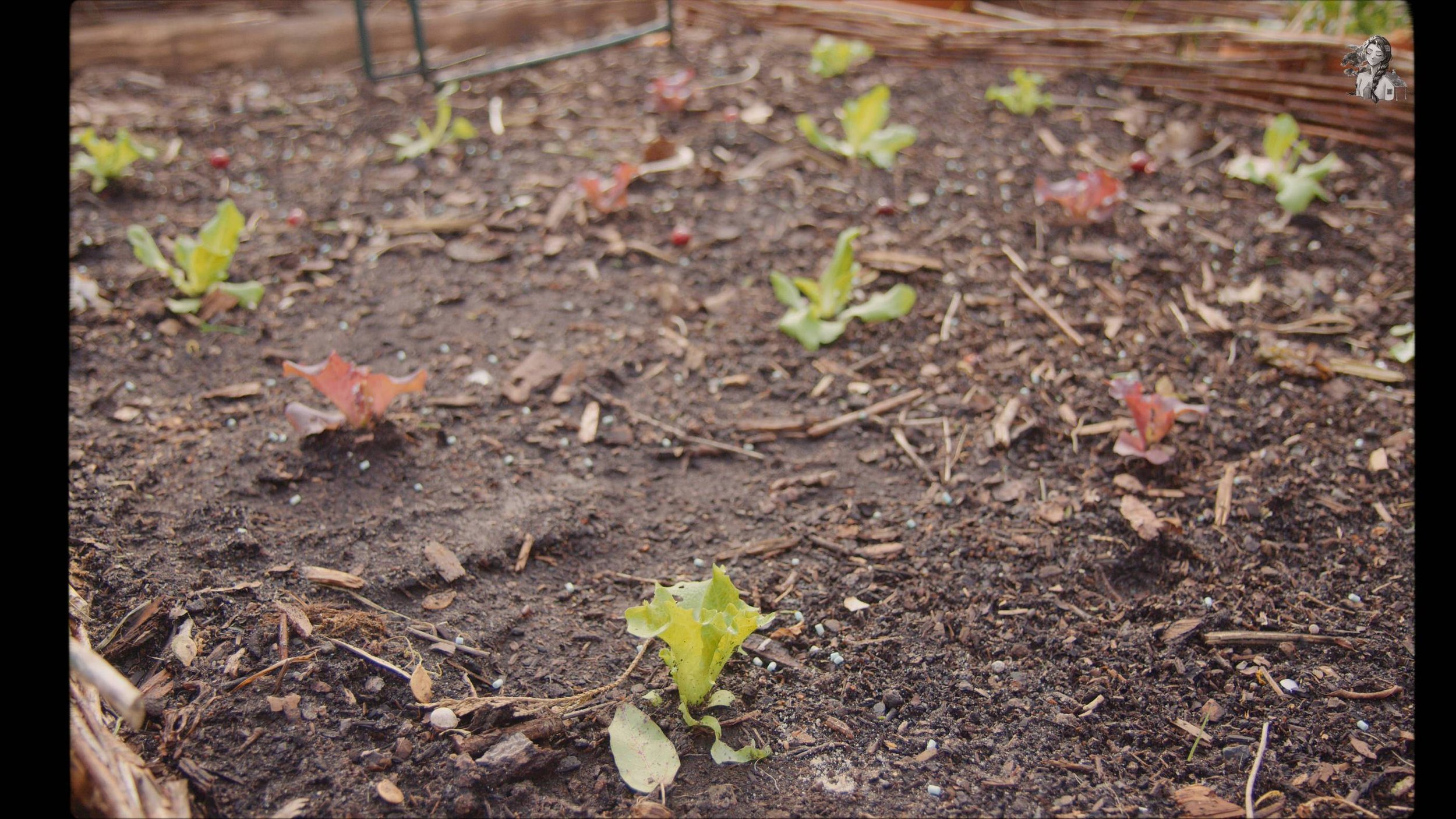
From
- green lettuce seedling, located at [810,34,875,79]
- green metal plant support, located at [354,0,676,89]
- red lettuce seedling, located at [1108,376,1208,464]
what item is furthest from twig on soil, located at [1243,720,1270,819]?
green metal plant support, located at [354,0,676,89]

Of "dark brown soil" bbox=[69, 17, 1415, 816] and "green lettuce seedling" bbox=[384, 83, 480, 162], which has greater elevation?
"green lettuce seedling" bbox=[384, 83, 480, 162]

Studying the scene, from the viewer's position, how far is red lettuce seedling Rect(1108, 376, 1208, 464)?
2.02m

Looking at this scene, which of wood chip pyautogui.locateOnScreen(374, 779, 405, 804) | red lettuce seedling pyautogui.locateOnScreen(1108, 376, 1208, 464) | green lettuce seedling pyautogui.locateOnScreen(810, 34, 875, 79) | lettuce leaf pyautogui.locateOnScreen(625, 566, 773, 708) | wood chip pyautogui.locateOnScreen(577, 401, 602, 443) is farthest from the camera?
green lettuce seedling pyautogui.locateOnScreen(810, 34, 875, 79)

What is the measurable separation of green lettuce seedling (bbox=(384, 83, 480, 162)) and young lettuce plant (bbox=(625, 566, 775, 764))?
222cm

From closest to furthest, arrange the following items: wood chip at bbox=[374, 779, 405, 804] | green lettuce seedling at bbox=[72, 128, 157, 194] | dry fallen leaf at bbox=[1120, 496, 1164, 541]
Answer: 1. wood chip at bbox=[374, 779, 405, 804]
2. dry fallen leaf at bbox=[1120, 496, 1164, 541]
3. green lettuce seedling at bbox=[72, 128, 157, 194]

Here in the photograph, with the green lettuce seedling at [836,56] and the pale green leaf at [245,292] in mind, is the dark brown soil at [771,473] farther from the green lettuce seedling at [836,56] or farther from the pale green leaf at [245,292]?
the green lettuce seedling at [836,56]

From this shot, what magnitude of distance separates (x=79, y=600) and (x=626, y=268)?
5.25 feet

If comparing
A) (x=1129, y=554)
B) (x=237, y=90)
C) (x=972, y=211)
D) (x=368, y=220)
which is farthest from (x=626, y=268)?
(x=237, y=90)

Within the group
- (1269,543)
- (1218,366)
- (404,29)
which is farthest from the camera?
(404,29)

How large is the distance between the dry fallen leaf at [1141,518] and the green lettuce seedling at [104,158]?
304cm

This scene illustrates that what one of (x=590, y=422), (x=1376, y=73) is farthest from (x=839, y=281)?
(x=1376, y=73)

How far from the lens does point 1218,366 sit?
2.36 metres

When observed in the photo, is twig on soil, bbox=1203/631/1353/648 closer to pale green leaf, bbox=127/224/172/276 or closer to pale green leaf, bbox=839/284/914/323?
pale green leaf, bbox=839/284/914/323
